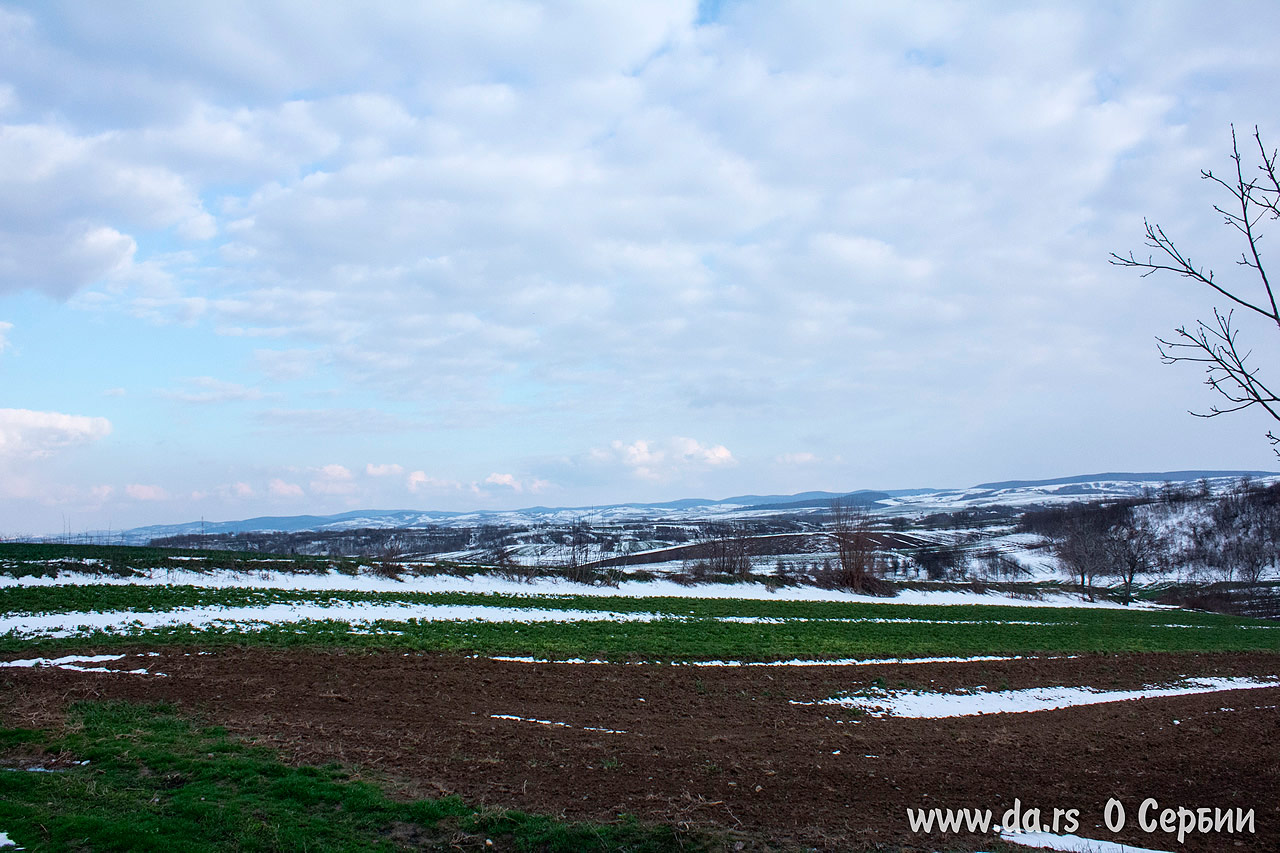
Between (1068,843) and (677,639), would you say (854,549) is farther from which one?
(1068,843)

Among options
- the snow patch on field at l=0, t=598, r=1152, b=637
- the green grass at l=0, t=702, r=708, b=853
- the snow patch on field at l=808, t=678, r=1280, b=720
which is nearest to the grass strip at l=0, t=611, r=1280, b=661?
the snow patch on field at l=0, t=598, r=1152, b=637

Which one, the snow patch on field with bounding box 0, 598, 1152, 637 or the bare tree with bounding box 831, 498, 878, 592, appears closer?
the snow patch on field with bounding box 0, 598, 1152, 637

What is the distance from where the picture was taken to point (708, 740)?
10.1 metres

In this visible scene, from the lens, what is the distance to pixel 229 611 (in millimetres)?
21469

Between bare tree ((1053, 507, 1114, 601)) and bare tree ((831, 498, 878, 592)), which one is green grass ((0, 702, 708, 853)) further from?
bare tree ((1053, 507, 1114, 601))

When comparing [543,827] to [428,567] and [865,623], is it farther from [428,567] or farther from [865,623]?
[428,567]

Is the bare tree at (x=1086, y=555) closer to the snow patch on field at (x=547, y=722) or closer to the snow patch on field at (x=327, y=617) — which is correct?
the snow patch on field at (x=327, y=617)

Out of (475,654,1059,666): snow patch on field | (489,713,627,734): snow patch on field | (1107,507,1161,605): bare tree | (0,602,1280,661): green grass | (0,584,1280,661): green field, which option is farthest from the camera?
(1107,507,1161,605): bare tree

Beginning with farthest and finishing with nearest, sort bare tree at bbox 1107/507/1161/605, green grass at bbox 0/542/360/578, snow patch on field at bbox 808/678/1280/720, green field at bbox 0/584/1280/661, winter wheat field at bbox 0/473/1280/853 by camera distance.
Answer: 1. bare tree at bbox 1107/507/1161/605
2. green grass at bbox 0/542/360/578
3. green field at bbox 0/584/1280/661
4. snow patch on field at bbox 808/678/1280/720
5. winter wheat field at bbox 0/473/1280/853

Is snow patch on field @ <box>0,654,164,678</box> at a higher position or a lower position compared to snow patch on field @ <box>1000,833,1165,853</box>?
higher

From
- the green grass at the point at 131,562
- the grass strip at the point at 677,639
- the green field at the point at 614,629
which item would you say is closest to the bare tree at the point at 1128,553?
the green field at the point at 614,629

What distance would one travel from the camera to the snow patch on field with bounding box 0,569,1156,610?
28.4 metres

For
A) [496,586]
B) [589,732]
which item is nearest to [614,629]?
[589,732]

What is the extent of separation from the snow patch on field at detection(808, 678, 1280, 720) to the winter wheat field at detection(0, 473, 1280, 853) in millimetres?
101
